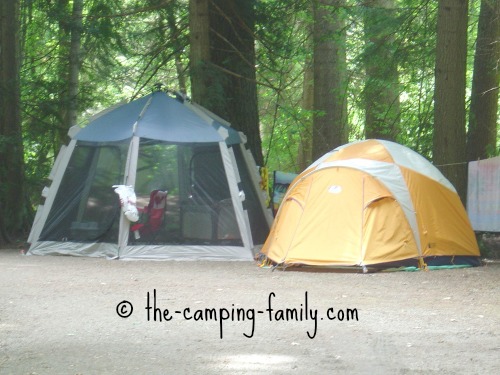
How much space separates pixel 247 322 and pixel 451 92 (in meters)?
6.69

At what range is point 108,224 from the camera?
40.5 feet

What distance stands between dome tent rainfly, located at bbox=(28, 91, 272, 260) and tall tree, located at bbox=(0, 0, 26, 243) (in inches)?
109

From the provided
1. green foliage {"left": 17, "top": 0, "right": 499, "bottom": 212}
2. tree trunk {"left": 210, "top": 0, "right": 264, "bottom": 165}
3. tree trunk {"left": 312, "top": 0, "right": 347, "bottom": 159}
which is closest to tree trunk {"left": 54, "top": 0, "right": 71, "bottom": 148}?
green foliage {"left": 17, "top": 0, "right": 499, "bottom": 212}

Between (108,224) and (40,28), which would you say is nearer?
(108,224)

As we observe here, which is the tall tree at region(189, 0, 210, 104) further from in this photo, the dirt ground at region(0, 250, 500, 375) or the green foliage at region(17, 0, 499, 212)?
the dirt ground at region(0, 250, 500, 375)

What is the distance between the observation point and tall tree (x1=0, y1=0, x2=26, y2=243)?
49.9 ft

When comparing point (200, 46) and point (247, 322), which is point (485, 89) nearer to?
point (200, 46)

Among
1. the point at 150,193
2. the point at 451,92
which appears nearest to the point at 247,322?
the point at 150,193

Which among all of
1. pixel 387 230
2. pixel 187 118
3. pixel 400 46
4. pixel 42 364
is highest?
pixel 400 46

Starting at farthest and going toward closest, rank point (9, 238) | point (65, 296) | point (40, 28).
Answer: point (40, 28), point (9, 238), point (65, 296)

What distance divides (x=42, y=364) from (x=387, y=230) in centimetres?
604

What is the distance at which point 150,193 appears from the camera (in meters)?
12.4

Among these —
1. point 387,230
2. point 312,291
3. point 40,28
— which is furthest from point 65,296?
point 40,28

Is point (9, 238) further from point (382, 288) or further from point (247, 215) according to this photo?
point (382, 288)
